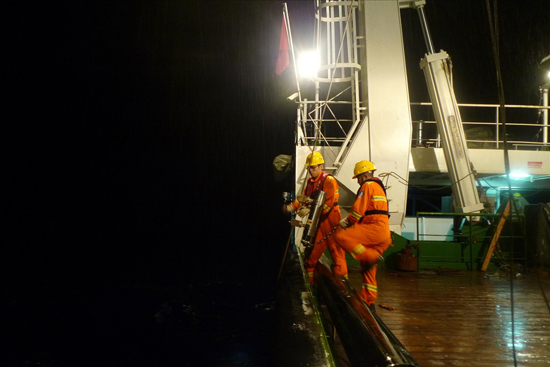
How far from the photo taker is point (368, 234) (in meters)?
4.40

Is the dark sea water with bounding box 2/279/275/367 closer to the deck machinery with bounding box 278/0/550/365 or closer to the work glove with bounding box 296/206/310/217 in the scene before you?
the deck machinery with bounding box 278/0/550/365

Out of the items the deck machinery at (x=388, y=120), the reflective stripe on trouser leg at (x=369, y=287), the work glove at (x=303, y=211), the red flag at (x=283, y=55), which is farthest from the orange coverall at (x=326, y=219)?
the red flag at (x=283, y=55)

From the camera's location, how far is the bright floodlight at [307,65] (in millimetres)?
8117

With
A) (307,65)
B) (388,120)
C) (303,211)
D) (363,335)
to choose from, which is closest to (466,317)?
(303,211)

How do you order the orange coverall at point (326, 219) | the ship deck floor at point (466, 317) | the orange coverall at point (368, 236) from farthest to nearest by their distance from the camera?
the orange coverall at point (326, 219), the orange coverall at point (368, 236), the ship deck floor at point (466, 317)

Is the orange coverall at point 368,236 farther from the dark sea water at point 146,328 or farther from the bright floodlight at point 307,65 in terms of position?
the bright floodlight at point 307,65

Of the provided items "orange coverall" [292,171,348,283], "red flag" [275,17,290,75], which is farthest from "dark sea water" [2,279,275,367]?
"red flag" [275,17,290,75]

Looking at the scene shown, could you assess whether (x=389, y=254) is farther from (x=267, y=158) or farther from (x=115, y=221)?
(x=267, y=158)

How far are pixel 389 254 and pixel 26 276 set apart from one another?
26.3 meters

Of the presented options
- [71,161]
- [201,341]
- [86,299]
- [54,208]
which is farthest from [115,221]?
[201,341]

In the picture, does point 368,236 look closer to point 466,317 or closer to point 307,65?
point 466,317

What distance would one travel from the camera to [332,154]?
797cm

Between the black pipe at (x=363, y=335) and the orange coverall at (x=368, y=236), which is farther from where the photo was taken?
the orange coverall at (x=368, y=236)

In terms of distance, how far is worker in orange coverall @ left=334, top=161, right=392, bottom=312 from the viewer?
438 cm
